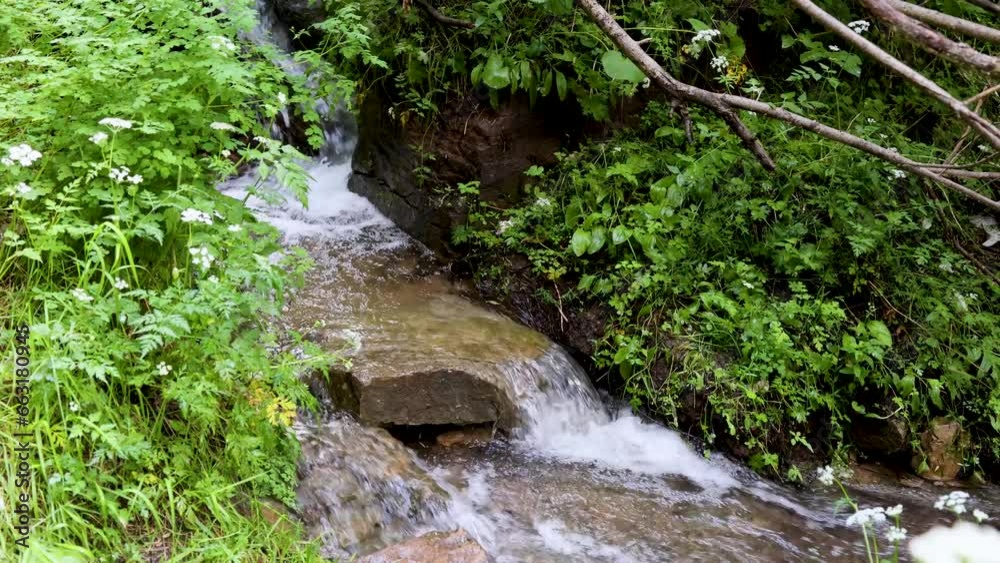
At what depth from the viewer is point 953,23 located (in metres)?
2.58

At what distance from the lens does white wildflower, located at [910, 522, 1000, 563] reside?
107cm

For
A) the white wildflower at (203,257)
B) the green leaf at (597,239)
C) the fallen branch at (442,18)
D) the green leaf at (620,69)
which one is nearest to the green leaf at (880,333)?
the green leaf at (597,239)

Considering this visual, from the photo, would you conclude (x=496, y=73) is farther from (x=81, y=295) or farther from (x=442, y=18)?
(x=81, y=295)

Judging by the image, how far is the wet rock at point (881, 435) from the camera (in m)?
4.30

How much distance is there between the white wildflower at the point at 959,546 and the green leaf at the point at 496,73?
439 cm

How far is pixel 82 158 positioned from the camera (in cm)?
267

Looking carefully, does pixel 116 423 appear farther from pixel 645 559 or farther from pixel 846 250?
pixel 846 250

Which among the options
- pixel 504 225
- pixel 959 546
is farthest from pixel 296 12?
pixel 959 546

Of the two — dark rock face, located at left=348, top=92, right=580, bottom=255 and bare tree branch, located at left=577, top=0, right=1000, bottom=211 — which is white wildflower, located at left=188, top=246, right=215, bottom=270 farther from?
dark rock face, located at left=348, top=92, right=580, bottom=255

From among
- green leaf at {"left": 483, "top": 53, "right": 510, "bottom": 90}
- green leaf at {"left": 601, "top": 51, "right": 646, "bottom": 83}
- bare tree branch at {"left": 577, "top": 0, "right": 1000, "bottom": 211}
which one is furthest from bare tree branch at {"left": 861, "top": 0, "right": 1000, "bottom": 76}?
green leaf at {"left": 483, "top": 53, "right": 510, "bottom": 90}

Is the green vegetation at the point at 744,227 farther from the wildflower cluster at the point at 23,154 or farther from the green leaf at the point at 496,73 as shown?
the wildflower cluster at the point at 23,154

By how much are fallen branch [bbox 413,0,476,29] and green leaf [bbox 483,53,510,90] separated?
1.29ft

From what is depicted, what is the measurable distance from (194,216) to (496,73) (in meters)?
3.15

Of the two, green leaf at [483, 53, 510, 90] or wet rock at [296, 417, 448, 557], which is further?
green leaf at [483, 53, 510, 90]
